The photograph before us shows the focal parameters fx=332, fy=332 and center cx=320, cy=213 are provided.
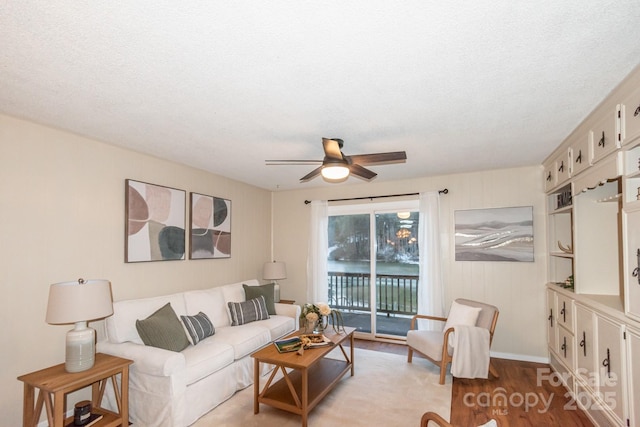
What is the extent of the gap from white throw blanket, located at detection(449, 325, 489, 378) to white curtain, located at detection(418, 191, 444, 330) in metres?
1.03

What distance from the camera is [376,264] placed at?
5.36 metres

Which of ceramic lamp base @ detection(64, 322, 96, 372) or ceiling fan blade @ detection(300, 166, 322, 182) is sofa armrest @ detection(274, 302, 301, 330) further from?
ceramic lamp base @ detection(64, 322, 96, 372)

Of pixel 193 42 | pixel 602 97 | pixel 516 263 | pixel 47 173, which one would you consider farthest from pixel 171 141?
pixel 516 263

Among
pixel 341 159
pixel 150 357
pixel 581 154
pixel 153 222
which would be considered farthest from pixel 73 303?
pixel 581 154

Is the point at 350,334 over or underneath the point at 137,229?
underneath

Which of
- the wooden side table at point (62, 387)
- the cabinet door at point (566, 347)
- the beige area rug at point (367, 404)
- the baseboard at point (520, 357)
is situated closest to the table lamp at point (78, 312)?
the wooden side table at point (62, 387)

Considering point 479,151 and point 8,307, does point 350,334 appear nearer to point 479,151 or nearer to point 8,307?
point 479,151

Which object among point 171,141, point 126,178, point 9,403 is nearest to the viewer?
point 9,403

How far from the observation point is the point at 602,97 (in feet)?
7.45

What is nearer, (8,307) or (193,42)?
(193,42)

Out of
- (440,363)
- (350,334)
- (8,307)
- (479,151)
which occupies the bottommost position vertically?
(440,363)

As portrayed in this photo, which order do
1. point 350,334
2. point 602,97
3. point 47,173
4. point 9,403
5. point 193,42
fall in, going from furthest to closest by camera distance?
point 350,334, point 47,173, point 9,403, point 602,97, point 193,42

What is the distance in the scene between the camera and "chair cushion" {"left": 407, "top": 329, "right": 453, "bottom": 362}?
12.1 ft

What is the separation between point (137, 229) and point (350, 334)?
2591 millimetres
